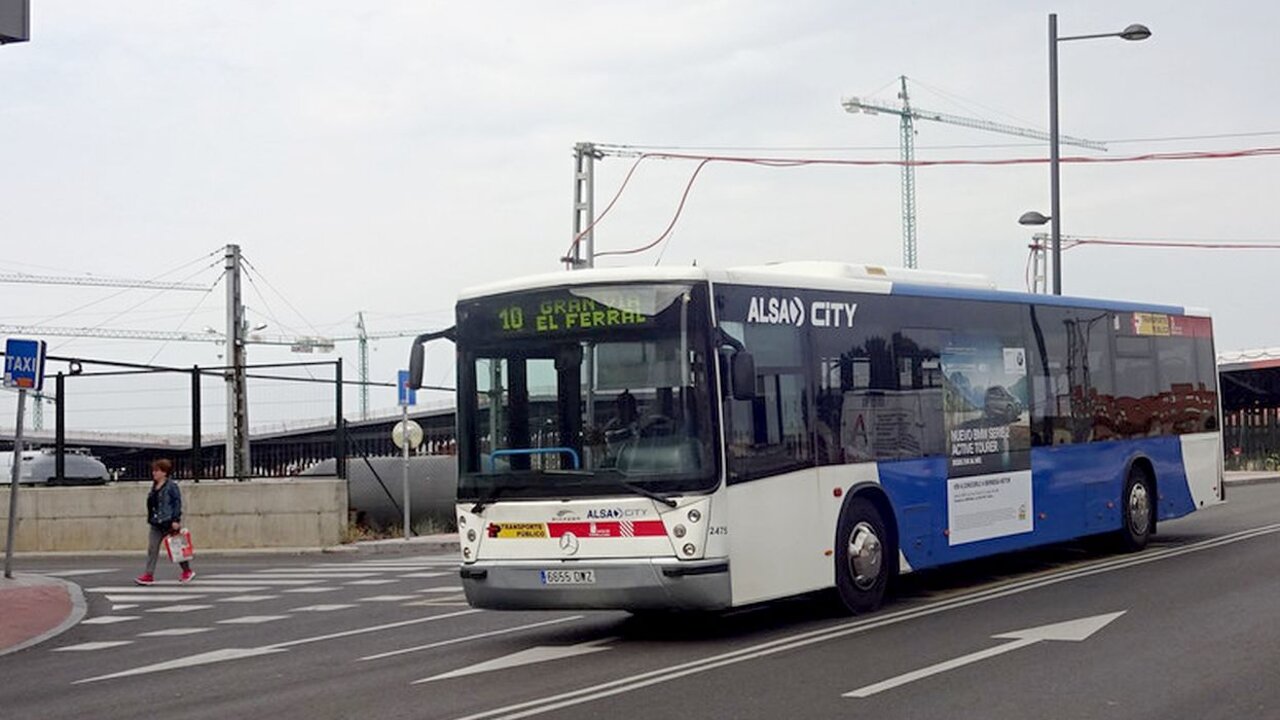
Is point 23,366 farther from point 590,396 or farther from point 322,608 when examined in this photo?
point 590,396

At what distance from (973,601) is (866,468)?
5.14ft

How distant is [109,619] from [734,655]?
8.79 metres

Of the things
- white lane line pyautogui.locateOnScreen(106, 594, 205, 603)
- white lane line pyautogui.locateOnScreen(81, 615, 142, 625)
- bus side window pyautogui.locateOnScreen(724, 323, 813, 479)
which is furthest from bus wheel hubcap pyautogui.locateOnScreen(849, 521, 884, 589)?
white lane line pyautogui.locateOnScreen(106, 594, 205, 603)

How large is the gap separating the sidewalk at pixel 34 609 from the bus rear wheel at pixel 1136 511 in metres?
11.6

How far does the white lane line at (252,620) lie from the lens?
686 inches

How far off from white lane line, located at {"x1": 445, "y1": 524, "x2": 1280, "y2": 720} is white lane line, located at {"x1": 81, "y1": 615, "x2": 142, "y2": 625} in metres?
8.19

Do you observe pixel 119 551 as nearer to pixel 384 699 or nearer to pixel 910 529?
pixel 910 529

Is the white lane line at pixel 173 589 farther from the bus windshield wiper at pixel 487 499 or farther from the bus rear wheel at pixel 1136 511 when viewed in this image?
the bus rear wheel at pixel 1136 511

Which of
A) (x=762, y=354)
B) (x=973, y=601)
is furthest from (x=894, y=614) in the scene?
(x=762, y=354)

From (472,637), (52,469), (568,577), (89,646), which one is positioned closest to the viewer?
(568,577)

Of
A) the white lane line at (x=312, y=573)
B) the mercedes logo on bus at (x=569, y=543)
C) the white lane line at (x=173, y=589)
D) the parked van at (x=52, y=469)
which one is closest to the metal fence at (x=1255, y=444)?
the parked van at (x=52, y=469)

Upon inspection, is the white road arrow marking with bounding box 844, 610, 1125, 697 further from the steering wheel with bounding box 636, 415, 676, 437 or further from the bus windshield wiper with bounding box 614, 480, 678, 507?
the steering wheel with bounding box 636, 415, 676, 437

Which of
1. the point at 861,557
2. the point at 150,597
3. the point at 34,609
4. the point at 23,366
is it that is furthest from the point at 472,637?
the point at 23,366

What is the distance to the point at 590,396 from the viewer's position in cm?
1355
